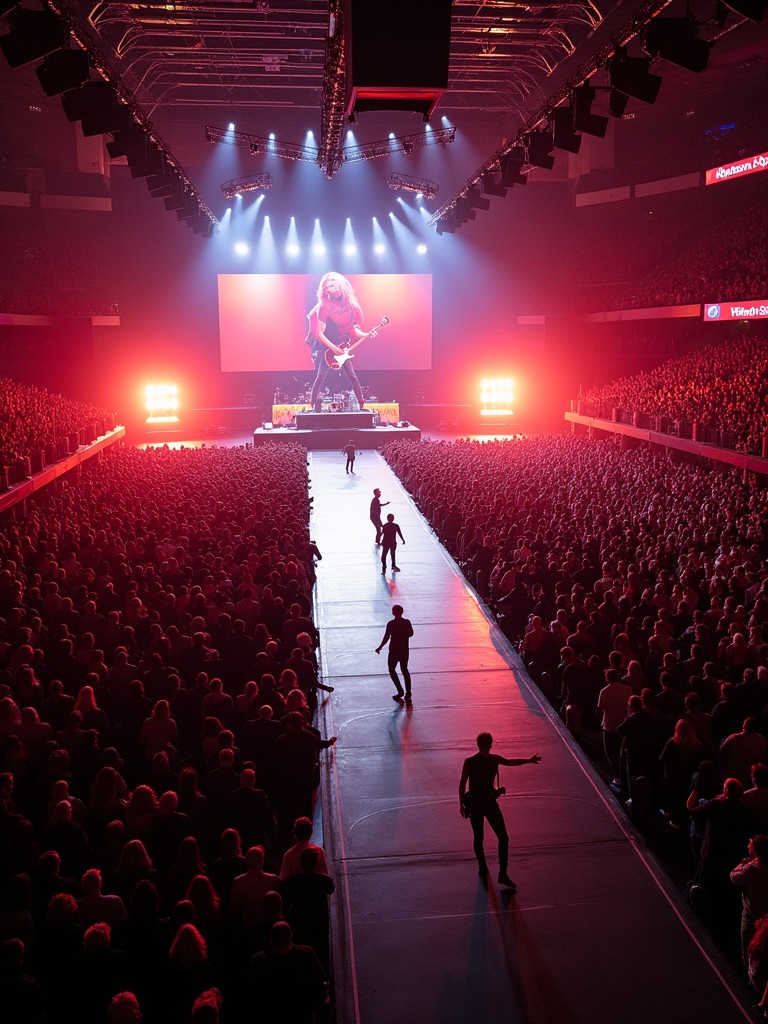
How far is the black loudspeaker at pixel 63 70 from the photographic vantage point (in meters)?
13.0

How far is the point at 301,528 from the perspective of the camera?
16203 mm

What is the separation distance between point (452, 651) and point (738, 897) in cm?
670

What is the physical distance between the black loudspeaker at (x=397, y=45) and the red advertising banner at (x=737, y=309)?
2177 centimetres

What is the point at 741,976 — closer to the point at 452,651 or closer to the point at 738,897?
the point at 738,897

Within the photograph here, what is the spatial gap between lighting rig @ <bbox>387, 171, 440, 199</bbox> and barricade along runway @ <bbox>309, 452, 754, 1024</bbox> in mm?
29229

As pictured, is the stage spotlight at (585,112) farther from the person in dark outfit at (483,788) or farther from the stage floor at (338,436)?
the stage floor at (338,436)

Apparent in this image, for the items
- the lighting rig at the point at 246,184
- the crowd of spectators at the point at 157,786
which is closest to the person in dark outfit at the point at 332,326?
the lighting rig at the point at 246,184

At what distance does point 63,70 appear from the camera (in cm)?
1309

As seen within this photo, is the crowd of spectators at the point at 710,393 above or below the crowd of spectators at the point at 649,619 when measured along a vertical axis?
above

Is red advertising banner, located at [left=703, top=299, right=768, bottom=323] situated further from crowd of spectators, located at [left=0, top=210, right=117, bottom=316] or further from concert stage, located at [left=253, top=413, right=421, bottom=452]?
crowd of spectators, located at [left=0, top=210, right=117, bottom=316]

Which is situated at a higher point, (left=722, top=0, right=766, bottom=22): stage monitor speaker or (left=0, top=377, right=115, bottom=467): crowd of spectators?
(left=722, top=0, right=766, bottom=22): stage monitor speaker

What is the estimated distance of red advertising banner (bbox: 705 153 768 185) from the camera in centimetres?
2878

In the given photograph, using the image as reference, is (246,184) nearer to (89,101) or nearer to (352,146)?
(352,146)

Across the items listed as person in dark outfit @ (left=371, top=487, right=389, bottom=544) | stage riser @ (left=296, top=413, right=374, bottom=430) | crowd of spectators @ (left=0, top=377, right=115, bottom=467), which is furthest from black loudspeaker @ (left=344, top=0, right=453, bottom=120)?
stage riser @ (left=296, top=413, right=374, bottom=430)
